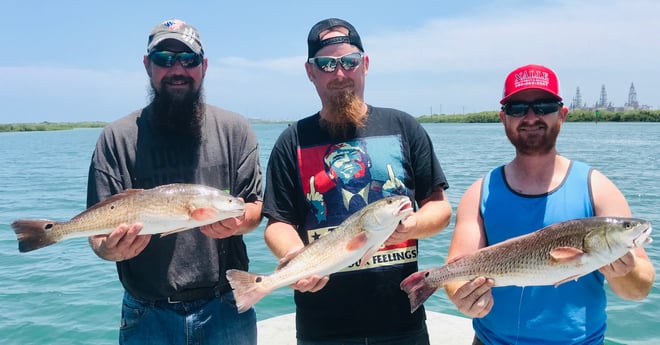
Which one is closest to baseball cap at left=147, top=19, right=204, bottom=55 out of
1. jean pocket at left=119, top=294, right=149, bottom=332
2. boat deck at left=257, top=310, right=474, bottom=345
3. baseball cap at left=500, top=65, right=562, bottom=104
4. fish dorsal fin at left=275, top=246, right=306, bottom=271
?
fish dorsal fin at left=275, top=246, right=306, bottom=271

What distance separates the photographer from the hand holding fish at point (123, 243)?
337 cm

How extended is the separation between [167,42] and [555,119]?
287 cm

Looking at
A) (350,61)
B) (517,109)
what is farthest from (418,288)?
(350,61)

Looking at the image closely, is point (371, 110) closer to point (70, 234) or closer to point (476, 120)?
point (70, 234)

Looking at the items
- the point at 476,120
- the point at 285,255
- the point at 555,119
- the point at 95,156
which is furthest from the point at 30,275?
the point at 476,120

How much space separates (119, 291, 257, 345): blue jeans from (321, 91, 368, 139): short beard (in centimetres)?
161

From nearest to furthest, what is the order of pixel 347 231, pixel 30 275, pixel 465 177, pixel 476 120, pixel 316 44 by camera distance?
pixel 347 231 < pixel 316 44 < pixel 30 275 < pixel 465 177 < pixel 476 120

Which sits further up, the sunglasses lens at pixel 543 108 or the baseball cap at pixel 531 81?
the baseball cap at pixel 531 81

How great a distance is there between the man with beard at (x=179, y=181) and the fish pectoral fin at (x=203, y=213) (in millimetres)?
147

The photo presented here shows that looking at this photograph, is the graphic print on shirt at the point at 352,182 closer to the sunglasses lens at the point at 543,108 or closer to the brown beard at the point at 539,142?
the brown beard at the point at 539,142

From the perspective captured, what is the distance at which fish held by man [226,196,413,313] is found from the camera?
3180 mm

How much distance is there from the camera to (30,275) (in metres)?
13.3

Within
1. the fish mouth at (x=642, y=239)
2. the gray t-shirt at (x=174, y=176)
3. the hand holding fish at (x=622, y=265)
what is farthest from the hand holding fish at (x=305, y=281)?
the fish mouth at (x=642, y=239)

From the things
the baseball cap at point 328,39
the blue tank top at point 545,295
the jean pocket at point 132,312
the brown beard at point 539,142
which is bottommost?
the jean pocket at point 132,312
